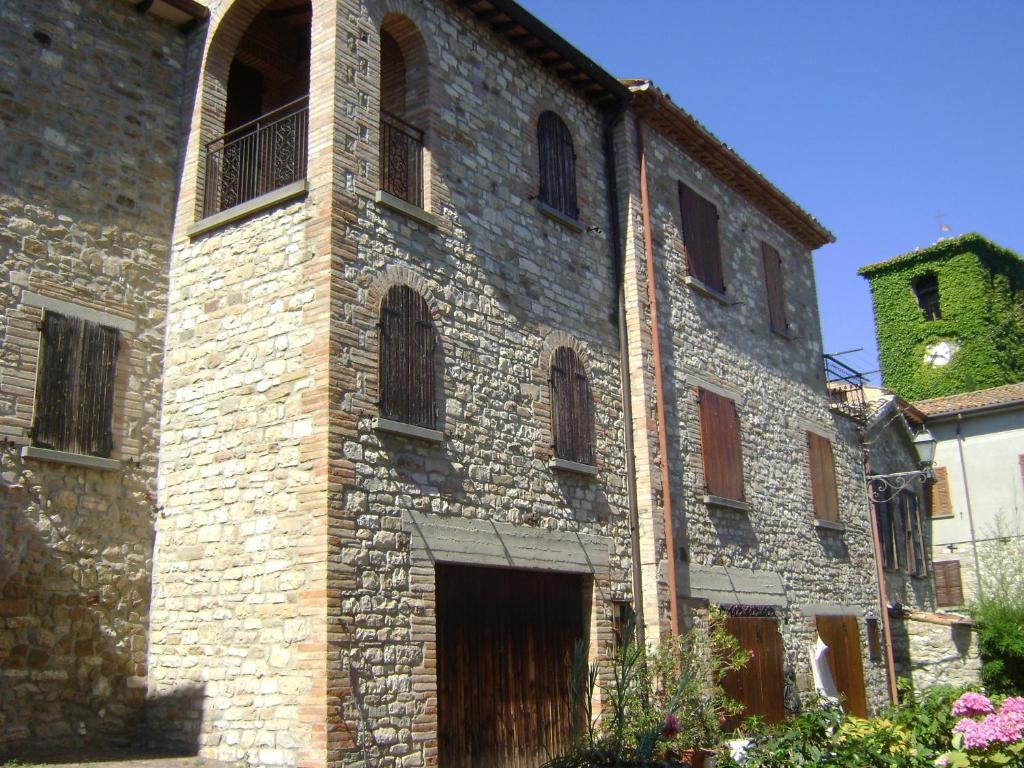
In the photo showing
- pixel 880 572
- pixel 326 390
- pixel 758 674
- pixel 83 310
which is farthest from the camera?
pixel 880 572

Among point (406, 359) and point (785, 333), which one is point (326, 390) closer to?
point (406, 359)

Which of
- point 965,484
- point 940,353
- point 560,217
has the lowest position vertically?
point 965,484

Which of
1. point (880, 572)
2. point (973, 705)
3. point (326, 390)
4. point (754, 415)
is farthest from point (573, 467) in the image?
point (880, 572)

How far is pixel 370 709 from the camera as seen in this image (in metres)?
8.61

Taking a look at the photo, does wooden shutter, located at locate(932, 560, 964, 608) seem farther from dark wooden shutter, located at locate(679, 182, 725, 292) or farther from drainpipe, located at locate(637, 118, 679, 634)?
drainpipe, located at locate(637, 118, 679, 634)

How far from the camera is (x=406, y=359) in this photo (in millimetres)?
9781

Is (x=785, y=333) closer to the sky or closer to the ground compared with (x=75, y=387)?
closer to the sky

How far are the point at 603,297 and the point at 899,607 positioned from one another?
10.3 meters

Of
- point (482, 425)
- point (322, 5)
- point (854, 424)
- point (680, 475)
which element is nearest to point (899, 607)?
point (854, 424)

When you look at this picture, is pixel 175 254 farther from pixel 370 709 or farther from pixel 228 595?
pixel 370 709

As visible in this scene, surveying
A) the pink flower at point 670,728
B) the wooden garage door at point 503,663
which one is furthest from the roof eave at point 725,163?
the pink flower at point 670,728

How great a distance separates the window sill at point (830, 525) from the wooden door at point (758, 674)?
2406 mm

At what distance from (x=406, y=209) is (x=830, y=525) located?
9.82 metres

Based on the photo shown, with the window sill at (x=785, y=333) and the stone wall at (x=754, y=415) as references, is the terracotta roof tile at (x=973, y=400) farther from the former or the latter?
the window sill at (x=785, y=333)
